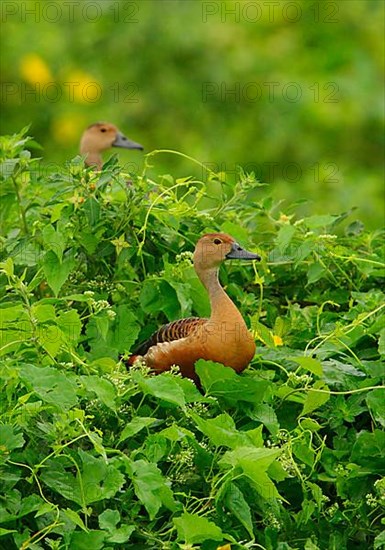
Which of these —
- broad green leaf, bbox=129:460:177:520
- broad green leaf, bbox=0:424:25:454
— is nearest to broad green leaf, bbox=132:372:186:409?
broad green leaf, bbox=129:460:177:520

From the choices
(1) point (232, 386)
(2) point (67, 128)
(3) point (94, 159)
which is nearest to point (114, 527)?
(1) point (232, 386)

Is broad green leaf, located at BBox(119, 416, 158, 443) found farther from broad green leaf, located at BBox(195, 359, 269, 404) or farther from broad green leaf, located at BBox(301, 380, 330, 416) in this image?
broad green leaf, located at BBox(301, 380, 330, 416)

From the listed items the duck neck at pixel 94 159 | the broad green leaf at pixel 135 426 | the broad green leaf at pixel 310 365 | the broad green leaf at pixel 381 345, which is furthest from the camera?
the duck neck at pixel 94 159

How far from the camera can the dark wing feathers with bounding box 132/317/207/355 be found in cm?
272

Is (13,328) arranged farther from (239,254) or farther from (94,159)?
(94,159)

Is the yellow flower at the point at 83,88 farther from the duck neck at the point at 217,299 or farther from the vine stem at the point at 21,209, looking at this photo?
the duck neck at the point at 217,299

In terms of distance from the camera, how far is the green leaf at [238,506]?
230 cm

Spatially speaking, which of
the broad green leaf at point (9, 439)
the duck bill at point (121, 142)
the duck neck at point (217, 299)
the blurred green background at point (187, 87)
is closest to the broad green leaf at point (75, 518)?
the broad green leaf at point (9, 439)

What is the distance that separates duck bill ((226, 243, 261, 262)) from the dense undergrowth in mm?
95

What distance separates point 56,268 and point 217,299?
305 millimetres

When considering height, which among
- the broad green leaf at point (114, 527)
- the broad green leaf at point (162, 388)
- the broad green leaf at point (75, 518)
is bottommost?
the broad green leaf at point (114, 527)

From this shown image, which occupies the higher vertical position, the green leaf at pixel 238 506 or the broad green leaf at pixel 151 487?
the broad green leaf at pixel 151 487

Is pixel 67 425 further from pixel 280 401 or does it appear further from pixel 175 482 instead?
pixel 280 401

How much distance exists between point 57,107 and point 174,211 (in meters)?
4.34
